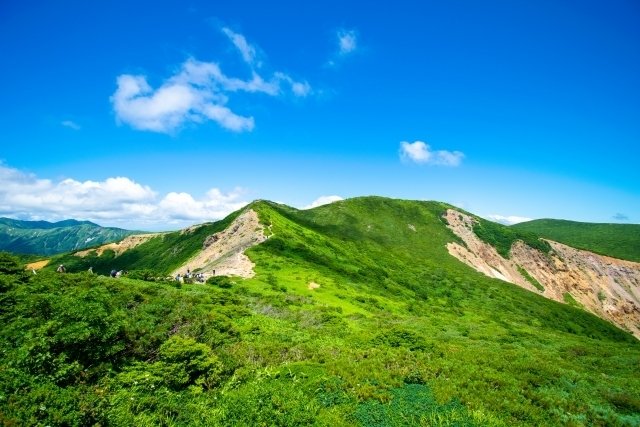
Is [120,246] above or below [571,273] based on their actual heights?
above

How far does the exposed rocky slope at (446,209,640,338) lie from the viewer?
110m

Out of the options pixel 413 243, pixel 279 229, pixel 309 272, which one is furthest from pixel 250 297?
pixel 413 243

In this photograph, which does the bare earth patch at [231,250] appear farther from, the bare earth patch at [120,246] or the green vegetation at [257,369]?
the bare earth patch at [120,246]

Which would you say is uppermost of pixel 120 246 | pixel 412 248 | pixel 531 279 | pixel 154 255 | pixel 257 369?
pixel 412 248

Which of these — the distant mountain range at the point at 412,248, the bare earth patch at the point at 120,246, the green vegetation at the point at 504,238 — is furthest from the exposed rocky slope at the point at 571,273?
the bare earth patch at the point at 120,246

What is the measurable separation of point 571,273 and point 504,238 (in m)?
23.3

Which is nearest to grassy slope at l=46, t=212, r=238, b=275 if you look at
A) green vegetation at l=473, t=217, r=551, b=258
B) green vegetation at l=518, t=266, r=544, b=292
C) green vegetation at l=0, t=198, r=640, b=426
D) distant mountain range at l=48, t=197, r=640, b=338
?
distant mountain range at l=48, t=197, r=640, b=338

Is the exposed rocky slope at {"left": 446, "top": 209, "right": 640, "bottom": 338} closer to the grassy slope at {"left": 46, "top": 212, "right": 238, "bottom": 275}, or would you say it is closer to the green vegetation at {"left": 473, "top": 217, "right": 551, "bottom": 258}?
the green vegetation at {"left": 473, "top": 217, "right": 551, "bottom": 258}

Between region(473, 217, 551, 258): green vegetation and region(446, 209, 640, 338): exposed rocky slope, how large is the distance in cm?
185

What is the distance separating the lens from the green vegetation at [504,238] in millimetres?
127438

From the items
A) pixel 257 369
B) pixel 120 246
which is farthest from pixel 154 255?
pixel 257 369

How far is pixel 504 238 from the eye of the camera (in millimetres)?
131125

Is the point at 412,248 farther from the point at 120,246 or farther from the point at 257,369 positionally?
the point at 120,246

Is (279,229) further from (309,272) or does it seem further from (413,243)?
(413,243)
